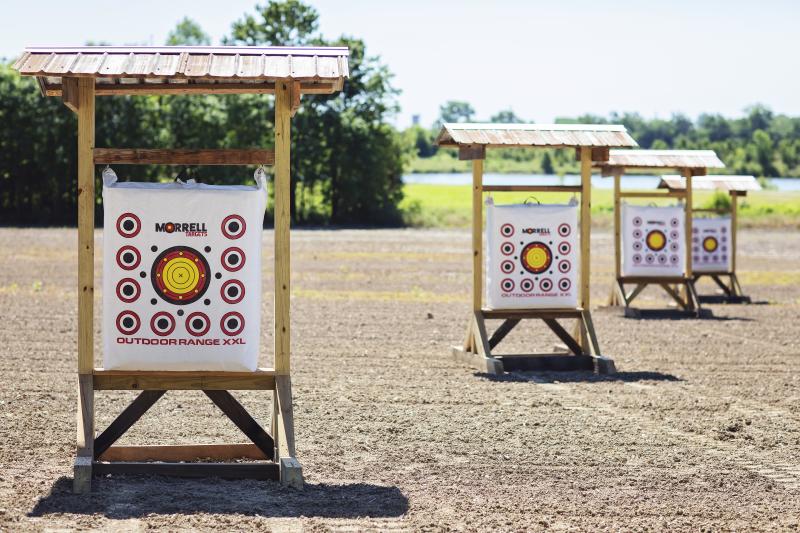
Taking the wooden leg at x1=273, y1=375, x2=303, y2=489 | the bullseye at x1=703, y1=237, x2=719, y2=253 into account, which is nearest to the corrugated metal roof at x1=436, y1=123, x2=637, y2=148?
the wooden leg at x1=273, y1=375, x2=303, y2=489

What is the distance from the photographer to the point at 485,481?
26.8ft

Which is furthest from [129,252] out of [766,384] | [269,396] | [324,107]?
[324,107]

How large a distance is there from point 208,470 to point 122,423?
0.72 metres

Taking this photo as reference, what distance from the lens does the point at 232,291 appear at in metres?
8.20

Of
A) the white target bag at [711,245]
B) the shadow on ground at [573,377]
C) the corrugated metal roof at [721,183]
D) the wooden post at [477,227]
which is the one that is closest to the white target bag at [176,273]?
the shadow on ground at [573,377]

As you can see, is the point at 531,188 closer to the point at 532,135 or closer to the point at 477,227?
the point at 532,135

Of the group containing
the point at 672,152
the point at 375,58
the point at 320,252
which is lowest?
the point at 320,252

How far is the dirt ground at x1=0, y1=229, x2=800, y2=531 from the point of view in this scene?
7219 millimetres

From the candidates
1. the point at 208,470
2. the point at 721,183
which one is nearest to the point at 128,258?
the point at 208,470

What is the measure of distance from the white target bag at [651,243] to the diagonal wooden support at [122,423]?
1488 centimetres

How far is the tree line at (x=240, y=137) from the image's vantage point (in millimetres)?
53281

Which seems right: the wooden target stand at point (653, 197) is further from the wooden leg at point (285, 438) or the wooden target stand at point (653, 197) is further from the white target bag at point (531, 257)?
the wooden leg at point (285, 438)

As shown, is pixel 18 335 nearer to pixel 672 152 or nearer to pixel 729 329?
pixel 729 329

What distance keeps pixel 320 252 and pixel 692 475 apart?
2881cm
